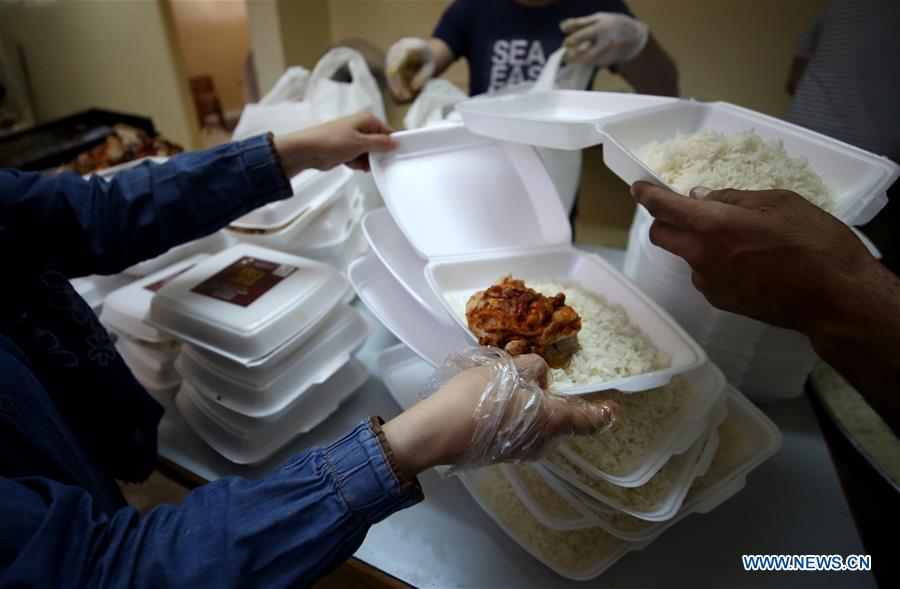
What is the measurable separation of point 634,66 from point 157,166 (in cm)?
145

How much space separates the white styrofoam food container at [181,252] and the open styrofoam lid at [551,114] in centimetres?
72

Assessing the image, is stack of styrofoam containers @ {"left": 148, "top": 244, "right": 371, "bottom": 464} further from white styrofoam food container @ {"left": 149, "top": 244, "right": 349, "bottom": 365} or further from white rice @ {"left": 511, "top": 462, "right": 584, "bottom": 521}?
white rice @ {"left": 511, "top": 462, "right": 584, "bottom": 521}

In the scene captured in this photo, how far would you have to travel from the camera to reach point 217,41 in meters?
5.07

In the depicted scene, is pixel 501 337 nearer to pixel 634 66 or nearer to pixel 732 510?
pixel 732 510

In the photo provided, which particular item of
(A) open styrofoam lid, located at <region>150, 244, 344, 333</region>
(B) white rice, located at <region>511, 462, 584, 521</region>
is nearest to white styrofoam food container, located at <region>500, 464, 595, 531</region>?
(B) white rice, located at <region>511, 462, 584, 521</region>

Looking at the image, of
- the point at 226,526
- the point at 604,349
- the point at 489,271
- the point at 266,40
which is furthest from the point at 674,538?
the point at 266,40

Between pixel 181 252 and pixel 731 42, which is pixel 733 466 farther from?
pixel 731 42

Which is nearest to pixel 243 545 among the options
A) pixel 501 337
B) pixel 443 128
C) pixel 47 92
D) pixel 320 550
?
pixel 320 550

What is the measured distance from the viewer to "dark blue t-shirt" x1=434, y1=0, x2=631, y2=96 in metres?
1.58

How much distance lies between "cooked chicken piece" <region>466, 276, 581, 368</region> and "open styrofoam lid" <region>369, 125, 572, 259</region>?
0.72 ft

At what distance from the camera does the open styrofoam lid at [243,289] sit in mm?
880

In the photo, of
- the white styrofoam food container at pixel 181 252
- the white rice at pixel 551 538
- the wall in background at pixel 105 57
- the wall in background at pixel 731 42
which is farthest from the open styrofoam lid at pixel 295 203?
the wall in background at pixel 105 57

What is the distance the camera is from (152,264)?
1.21 metres

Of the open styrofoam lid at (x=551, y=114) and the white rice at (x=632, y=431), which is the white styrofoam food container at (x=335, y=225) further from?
the white rice at (x=632, y=431)
